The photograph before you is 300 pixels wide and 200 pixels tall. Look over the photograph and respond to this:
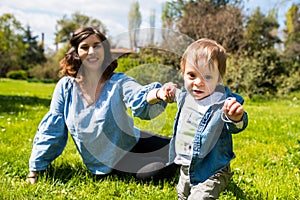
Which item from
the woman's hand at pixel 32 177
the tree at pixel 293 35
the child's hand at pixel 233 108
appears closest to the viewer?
the child's hand at pixel 233 108

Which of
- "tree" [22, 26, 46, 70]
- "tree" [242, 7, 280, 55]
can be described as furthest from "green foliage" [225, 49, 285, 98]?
"tree" [22, 26, 46, 70]

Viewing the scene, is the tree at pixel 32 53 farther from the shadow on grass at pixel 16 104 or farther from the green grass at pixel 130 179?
the green grass at pixel 130 179

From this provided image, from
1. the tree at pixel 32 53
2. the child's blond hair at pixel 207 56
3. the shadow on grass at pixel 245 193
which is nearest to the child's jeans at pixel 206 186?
the shadow on grass at pixel 245 193

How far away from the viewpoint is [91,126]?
2.93m

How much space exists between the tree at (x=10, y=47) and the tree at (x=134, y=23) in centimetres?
3512

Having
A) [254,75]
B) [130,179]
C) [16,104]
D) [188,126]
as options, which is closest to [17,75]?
[254,75]

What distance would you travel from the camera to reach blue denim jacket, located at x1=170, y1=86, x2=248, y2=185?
203cm

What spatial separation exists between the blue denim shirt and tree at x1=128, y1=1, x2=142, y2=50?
16.6 inches

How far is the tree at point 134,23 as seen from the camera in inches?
94.0

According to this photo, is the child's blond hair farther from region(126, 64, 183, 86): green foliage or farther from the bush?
the bush

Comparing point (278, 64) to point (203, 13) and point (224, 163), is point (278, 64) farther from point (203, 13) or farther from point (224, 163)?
point (224, 163)

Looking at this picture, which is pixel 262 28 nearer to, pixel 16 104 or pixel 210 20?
pixel 210 20

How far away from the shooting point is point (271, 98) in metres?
14.9

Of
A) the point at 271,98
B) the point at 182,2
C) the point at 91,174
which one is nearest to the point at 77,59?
the point at 91,174
